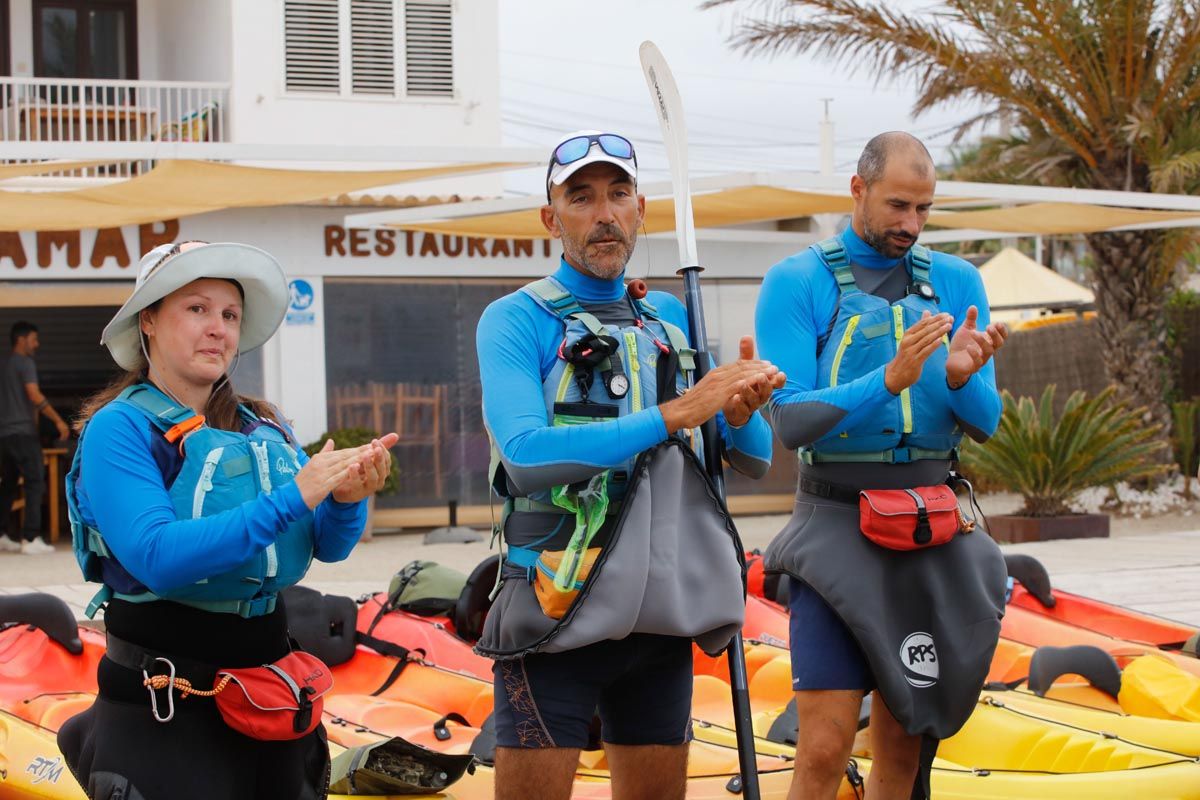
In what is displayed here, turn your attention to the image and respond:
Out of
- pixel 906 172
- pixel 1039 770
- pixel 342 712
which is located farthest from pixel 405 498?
pixel 906 172

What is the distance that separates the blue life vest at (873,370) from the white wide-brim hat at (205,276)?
138 cm

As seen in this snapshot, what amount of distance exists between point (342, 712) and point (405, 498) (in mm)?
9954

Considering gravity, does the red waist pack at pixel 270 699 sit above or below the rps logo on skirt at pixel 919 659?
above

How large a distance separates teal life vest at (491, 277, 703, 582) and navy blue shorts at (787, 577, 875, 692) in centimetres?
70

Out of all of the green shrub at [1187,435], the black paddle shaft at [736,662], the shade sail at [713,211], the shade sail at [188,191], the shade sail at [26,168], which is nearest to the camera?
the black paddle shaft at [736,662]

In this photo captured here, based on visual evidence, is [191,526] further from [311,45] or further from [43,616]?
[311,45]

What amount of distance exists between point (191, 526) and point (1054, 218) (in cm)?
1061

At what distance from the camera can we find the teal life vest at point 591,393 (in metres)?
3.04

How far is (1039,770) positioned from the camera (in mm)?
4785

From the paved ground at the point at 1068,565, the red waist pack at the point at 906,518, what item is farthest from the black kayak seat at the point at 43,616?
the red waist pack at the point at 906,518

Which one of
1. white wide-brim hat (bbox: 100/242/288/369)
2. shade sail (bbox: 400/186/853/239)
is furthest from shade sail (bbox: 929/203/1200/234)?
white wide-brim hat (bbox: 100/242/288/369)

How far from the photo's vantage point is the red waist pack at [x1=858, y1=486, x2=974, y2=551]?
11.8ft

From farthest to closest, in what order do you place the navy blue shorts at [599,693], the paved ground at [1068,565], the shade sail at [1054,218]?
the shade sail at [1054,218]
the paved ground at [1068,565]
the navy blue shorts at [599,693]

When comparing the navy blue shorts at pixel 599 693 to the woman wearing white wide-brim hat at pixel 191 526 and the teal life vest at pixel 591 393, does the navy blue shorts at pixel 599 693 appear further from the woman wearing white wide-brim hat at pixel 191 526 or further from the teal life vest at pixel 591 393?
the woman wearing white wide-brim hat at pixel 191 526
